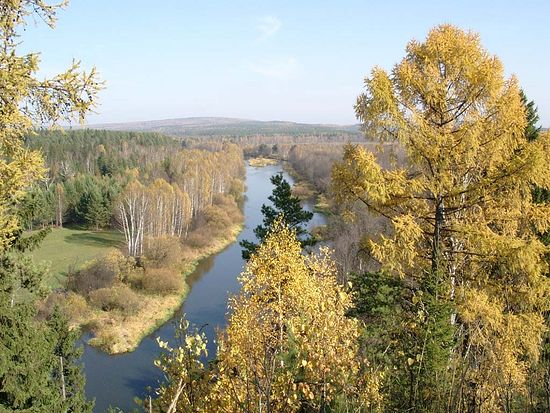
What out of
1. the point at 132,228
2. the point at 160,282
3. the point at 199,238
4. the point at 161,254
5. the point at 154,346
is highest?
the point at 132,228

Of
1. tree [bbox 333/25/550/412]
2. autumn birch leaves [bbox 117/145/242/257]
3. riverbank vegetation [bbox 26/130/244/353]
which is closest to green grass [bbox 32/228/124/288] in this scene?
riverbank vegetation [bbox 26/130/244/353]

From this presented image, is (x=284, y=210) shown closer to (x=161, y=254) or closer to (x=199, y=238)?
(x=161, y=254)

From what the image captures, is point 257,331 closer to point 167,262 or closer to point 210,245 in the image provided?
point 167,262

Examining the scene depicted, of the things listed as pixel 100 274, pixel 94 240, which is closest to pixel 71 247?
pixel 94 240

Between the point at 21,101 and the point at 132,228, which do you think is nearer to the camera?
the point at 21,101

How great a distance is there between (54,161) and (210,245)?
4279 centimetres

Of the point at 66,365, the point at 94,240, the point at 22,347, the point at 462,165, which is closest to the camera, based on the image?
the point at 462,165

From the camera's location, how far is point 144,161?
84812mm

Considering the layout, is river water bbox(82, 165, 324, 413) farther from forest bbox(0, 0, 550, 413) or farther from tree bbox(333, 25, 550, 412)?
tree bbox(333, 25, 550, 412)

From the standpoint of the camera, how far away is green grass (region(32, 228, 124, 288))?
3653 cm

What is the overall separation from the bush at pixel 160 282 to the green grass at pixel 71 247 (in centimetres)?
599

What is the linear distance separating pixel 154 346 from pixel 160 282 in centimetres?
718

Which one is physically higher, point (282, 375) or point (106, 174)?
point (282, 375)

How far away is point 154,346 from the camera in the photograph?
25.0 meters
